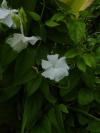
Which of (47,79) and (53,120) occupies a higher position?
(47,79)

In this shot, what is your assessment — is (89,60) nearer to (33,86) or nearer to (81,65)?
(81,65)

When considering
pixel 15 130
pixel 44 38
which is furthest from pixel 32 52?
pixel 15 130

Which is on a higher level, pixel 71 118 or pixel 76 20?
pixel 76 20

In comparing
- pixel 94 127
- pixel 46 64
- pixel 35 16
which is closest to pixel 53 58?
pixel 46 64

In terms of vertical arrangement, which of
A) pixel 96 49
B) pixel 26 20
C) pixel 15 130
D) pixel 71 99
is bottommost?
pixel 15 130

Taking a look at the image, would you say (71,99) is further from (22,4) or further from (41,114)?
(22,4)

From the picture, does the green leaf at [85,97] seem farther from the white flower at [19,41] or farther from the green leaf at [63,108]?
the white flower at [19,41]

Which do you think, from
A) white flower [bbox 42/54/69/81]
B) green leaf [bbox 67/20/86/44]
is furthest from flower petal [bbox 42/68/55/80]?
green leaf [bbox 67/20/86/44]
